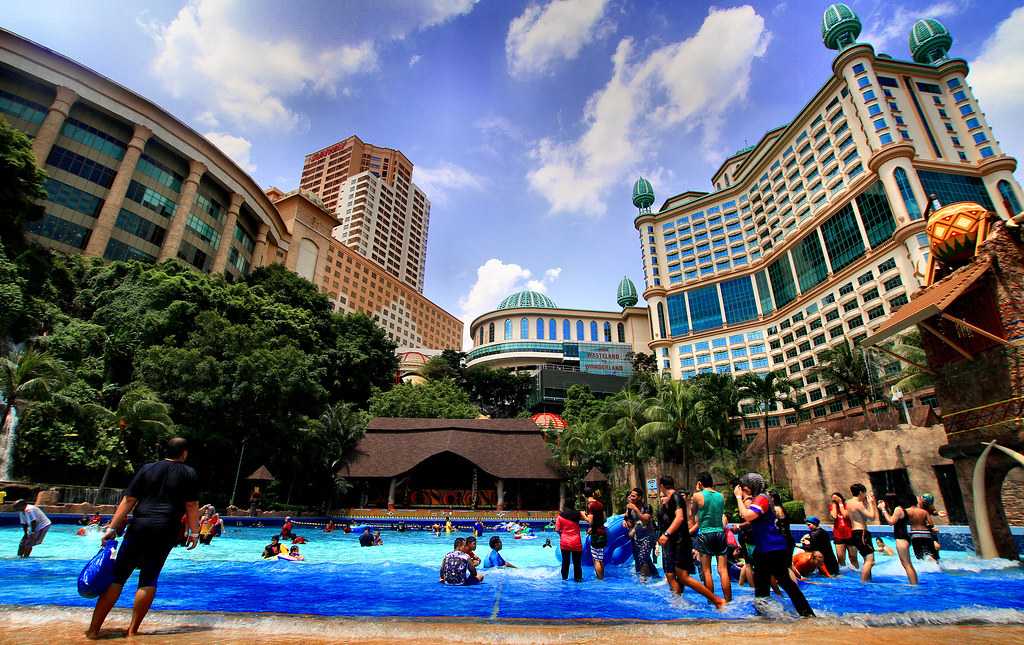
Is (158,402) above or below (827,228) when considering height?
below

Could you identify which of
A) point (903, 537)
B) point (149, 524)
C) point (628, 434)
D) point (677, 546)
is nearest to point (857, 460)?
point (628, 434)

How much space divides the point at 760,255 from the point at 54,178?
7446cm

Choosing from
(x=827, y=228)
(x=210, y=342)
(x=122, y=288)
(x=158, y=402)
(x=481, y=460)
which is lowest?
(x=481, y=460)

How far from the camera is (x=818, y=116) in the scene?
5962 centimetres

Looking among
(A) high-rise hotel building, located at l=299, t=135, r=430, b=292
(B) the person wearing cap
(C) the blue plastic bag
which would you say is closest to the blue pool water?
(B) the person wearing cap

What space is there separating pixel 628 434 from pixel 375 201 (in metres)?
93.9

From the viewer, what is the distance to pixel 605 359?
82.4 meters

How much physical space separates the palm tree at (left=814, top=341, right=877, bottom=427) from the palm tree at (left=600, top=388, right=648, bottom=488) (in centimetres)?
1675

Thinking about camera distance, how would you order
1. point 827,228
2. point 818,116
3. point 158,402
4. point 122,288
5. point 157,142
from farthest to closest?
point 818,116 → point 827,228 → point 157,142 → point 122,288 → point 158,402

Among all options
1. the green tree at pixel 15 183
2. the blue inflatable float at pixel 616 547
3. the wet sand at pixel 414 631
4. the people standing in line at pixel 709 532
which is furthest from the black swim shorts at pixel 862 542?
the green tree at pixel 15 183

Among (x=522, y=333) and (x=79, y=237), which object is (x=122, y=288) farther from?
(x=522, y=333)

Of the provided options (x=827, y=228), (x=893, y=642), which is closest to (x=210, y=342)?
(x=893, y=642)

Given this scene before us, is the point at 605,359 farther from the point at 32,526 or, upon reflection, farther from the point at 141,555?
the point at 141,555

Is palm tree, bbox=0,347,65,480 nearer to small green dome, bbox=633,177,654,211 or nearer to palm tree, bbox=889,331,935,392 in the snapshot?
palm tree, bbox=889,331,935,392
